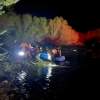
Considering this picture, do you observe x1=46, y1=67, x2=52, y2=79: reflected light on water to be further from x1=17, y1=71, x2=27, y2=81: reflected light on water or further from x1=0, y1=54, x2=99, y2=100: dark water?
x1=17, y1=71, x2=27, y2=81: reflected light on water

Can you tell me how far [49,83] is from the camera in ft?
86.1

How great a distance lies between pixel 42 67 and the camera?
1340 inches

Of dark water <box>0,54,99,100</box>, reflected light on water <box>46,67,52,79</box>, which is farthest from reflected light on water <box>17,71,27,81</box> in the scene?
reflected light on water <box>46,67,52,79</box>

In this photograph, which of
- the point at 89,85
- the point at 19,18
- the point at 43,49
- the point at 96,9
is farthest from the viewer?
the point at 96,9

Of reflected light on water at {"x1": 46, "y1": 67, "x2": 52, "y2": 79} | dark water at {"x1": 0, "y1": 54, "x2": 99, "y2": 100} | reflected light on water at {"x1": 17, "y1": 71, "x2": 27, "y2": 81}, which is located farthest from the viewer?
reflected light on water at {"x1": 46, "y1": 67, "x2": 52, "y2": 79}

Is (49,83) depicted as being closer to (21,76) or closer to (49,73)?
(21,76)

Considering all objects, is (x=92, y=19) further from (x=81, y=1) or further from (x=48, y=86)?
(x=48, y=86)

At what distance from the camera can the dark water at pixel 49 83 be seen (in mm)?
22984

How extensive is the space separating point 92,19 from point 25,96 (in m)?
60.8

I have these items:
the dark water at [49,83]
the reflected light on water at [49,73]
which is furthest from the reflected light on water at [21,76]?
the reflected light on water at [49,73]

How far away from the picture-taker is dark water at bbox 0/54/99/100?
75.4ft

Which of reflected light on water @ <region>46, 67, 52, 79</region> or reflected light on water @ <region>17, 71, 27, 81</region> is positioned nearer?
reflected light on water @ <region>17, 71, 27, 81</region>

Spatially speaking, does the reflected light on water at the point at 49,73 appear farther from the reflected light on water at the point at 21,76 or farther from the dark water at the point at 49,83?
the reflected light on water at the point at 21,76

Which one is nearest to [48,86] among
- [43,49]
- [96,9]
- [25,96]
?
[25,96]
